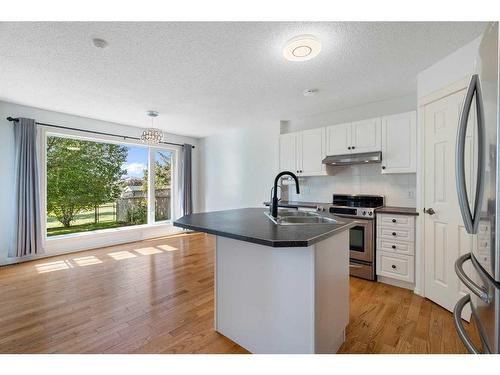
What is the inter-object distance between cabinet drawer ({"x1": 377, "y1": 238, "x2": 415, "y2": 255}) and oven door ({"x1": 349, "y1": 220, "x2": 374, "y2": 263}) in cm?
11

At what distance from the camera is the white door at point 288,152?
4078 mm

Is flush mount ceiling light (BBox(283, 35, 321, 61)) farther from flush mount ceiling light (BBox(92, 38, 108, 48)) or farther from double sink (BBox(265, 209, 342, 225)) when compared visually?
flush mount ceiling light (BBox(92, 38, 108, 48))

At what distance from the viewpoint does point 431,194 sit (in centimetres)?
241

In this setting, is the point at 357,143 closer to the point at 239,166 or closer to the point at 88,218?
the point at 239,166

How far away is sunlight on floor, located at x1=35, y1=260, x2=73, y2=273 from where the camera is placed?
10.9 feet

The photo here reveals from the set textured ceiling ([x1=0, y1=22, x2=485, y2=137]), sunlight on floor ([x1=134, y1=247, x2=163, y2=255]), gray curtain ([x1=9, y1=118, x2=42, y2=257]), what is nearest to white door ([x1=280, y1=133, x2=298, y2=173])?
textured ceiling ([x1=0, y1=22, x2=485, y2=137])

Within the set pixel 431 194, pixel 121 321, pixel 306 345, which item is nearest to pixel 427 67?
pixel 431 194

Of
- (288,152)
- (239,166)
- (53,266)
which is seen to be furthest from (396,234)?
(53,266)

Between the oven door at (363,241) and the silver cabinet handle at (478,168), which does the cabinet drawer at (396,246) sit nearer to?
the oven door at (363,241)

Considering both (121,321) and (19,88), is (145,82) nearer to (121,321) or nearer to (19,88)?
(19,88)

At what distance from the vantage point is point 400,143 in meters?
2.94

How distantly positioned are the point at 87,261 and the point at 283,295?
3.59 m

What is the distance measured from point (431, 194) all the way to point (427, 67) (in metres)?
1.32

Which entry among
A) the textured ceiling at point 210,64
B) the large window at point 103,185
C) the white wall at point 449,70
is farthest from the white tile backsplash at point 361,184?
the large window at point 103,185
